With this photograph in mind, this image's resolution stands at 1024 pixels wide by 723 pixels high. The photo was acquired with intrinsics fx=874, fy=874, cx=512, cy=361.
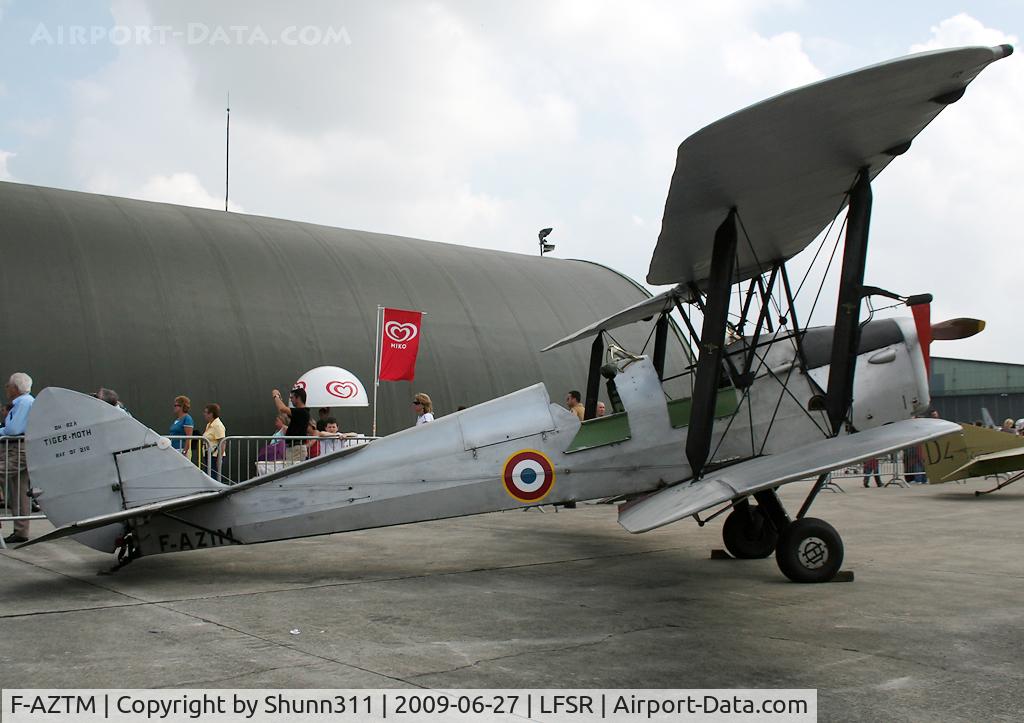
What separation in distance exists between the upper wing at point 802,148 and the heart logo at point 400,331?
350 inches

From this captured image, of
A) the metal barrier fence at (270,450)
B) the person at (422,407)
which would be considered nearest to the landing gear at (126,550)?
the metal barrier fence at (270,450)

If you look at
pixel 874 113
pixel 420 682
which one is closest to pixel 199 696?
pixel 420 682

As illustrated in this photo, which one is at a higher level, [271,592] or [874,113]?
[874,113]

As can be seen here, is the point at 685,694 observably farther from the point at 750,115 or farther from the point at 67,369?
the point at 67,369

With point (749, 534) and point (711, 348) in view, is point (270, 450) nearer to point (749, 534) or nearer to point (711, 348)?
point (749, 534)

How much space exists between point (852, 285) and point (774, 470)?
161 centimetres

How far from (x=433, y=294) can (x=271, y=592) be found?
614 inches

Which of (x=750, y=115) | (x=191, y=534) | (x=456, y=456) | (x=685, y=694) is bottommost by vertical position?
(x=685, y=694)

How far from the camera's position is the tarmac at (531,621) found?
4156 millimetres

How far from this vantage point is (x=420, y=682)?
4105 mm

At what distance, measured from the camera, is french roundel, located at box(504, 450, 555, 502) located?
7.34 meters

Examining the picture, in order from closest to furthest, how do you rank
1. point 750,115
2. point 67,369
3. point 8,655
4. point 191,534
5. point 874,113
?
point 8,655 → point 750,115 → point 874,113 → point 191,534 → point 67,369
